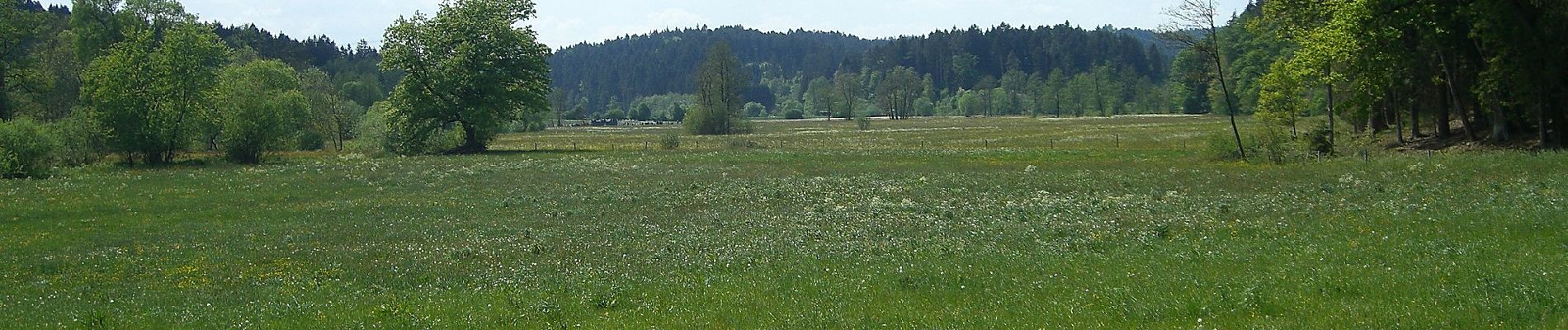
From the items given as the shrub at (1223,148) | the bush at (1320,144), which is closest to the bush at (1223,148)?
the shrub at (1223,148)

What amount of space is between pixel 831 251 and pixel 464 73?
5765cm

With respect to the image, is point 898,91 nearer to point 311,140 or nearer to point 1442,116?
point 311,140

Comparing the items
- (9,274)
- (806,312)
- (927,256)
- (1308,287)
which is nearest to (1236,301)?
(1308,287)

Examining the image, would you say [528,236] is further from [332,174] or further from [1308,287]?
[332,174]

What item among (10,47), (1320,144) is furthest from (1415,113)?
(10,47)

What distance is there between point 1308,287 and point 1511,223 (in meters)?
7.40

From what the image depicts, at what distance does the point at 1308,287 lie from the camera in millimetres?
11578

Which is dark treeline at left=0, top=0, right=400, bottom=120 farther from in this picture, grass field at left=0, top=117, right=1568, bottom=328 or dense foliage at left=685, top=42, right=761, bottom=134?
dense foliage at left=685, top=42, right=761, bottom=134

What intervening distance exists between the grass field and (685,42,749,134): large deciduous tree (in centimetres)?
7129

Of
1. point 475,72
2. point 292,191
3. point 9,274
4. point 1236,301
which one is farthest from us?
point 475,72

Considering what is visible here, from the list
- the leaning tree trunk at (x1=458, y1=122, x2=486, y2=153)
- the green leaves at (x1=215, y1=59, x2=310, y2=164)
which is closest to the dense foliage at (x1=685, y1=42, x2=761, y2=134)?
the leaning tree trunk at (x1=458, y1=122, x2=486, y2=153)

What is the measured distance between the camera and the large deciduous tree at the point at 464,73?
2768 inches

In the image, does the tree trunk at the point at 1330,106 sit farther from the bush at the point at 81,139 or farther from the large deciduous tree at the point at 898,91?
the large deciduous tree at the point at 898,91

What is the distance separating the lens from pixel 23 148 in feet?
168
